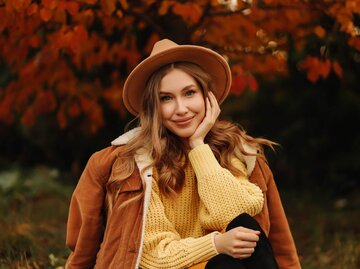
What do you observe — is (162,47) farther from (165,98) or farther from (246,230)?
(246,230)

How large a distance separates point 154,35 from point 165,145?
267cm

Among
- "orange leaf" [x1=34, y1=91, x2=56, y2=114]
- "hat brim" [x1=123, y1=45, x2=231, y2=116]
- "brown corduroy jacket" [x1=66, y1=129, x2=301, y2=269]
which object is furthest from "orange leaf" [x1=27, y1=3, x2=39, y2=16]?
"orange leaf" [x1=34, y1=91, x2=56, y2=114]

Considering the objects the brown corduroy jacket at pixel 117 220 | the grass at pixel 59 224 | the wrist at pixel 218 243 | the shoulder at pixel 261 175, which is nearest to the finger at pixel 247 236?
the wrist at pixel 218 243

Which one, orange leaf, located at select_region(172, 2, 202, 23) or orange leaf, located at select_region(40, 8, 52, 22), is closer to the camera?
orange leaf, located at select_region(40, 8, 52, 22)

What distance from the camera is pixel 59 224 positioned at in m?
Result: 5.96

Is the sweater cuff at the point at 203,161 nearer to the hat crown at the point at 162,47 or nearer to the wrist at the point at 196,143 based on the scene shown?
the wrist at the point at 196,143

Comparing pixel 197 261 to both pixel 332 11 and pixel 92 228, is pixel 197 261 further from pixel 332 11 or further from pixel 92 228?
pixel 332 11

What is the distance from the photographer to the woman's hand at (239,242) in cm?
290

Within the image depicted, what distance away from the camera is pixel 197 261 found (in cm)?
299

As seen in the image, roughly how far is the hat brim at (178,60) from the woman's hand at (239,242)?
96 cm

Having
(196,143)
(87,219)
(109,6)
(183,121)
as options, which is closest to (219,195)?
(196,143)

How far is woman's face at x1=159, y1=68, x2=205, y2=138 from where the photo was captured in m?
3.24

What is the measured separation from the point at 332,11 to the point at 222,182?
188 centimetres

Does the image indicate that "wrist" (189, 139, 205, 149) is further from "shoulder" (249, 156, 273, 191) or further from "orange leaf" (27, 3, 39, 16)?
"orange leaf" (27, 3, 39, 16)
